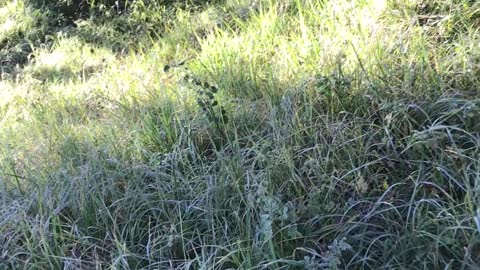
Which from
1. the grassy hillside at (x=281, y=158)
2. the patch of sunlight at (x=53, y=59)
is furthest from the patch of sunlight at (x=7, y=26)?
the grassy hillside at (x=281, y=158)

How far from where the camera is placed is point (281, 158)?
2.73 meters

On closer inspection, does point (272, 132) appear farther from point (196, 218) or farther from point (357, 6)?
point (357, 6)

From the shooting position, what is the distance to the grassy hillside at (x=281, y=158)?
7.70 feet

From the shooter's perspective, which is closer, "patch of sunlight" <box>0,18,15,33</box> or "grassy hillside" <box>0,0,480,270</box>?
"grassy hillside" <box>0,0,480,270</box>

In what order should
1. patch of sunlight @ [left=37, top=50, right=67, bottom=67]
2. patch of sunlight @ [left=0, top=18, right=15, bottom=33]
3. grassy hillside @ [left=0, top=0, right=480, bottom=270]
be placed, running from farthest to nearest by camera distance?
patch of sunlight @ [left=0, top=18, right=15, bottom=33]
patch of sunlight @ [left=37, top=50, right=67, bottom=67]
grassy hillside @ [left=0, top=0, right=480, bottom=270]

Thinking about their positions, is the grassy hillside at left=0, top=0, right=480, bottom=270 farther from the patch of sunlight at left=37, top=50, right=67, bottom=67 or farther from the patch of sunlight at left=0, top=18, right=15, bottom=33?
the patch of sunlight at left=0, top=18, right=15, bottom=33

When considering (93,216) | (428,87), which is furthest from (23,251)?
(428,87)

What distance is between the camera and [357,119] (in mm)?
2838

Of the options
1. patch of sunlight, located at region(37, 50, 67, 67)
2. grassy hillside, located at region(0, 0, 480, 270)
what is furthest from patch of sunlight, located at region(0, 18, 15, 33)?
grassy hillside, located at region(0, 0, 480, 270)

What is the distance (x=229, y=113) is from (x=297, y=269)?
4.33 feet

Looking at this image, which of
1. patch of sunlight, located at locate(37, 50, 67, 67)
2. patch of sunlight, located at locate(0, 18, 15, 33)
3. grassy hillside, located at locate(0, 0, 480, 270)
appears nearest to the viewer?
grassy hillside, located at locate(0, 0, 480, 270)

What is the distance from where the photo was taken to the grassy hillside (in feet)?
7.70

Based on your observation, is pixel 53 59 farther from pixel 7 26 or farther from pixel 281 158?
pixel 281 158

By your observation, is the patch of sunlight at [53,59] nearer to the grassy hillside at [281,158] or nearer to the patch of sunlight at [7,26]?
the patch of sunlight at [7,26]
